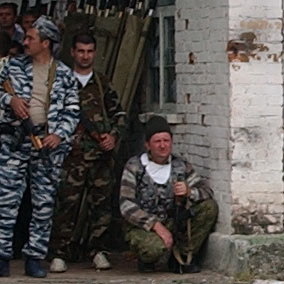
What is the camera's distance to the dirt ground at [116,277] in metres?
9.43

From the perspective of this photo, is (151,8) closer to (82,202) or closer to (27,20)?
(27,20)

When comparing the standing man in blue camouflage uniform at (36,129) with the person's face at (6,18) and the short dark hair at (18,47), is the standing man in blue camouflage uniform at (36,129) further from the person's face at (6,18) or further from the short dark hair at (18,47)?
the person's face at (6,18)

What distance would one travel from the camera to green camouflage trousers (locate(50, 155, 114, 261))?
33.2 feet

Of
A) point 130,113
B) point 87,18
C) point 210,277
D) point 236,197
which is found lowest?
point 210,277

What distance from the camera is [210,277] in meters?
9.49

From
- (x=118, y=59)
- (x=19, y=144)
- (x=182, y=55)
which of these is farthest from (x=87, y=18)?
(x=19, y=144)

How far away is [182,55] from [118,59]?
886mm

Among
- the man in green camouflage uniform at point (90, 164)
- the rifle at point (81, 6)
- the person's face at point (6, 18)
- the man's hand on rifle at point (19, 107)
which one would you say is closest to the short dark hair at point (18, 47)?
the man in green camouflage uniform at point (90, 164)

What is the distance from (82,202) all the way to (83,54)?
1.20 m

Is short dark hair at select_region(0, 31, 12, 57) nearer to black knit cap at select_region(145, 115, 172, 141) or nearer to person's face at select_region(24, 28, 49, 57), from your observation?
person's face at select_region(24, 28, 49, 57)

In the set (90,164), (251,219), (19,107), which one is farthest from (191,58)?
(19,107)

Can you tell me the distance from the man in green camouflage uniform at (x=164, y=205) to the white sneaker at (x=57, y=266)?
26.2 inches

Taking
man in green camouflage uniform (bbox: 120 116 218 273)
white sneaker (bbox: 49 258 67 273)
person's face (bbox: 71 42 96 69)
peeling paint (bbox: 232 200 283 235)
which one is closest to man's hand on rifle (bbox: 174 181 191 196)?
man in green camouflage uniform (bbox: 120 116 218 273)

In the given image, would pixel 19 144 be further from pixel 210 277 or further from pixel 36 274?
pixel 210 277
